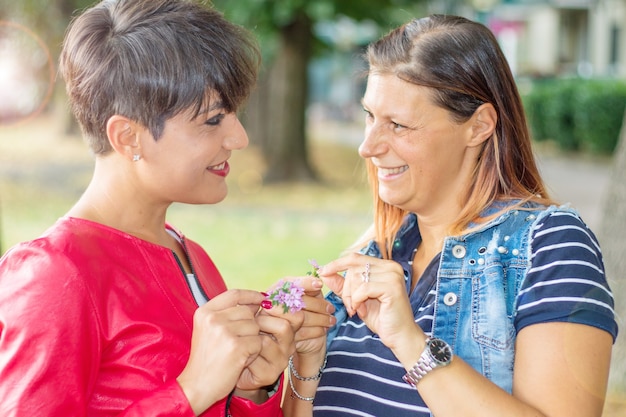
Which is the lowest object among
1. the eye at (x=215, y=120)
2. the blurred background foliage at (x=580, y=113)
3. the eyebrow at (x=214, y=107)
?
the blurred background foliage at (x=580, y=113)

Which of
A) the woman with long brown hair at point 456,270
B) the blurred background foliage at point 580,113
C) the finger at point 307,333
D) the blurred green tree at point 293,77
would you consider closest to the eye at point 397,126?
the woman with long brown hair at point 456,270

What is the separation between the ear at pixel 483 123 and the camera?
92.7 inches

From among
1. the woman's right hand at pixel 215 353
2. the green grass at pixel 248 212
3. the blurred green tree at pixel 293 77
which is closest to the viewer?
the woman's right hand at pixel 215 353

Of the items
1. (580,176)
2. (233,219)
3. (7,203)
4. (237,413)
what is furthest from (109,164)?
(580,176)

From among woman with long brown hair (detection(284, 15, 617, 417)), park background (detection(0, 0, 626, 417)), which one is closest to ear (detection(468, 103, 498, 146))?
woman with long brown hair (detection(284, 15, 617, 417))

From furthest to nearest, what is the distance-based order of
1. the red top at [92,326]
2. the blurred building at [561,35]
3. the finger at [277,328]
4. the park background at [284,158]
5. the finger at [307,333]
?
the blurred building at [561,35], the park background at [284,158], the finger at [307,333], the finger at [277,328], the red top at [92,326]

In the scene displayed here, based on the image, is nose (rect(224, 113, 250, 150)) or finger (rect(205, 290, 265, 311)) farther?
nose (rect(224, 113, 250, 150))

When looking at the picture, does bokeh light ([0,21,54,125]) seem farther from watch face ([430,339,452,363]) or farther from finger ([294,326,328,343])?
watch face ([430,339,452,363])

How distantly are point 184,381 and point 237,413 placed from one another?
0.42m

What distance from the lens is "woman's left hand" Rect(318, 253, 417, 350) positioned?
201cm

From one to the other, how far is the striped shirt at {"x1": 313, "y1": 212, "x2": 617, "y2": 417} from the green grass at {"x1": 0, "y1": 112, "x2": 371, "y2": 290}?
4508 mm

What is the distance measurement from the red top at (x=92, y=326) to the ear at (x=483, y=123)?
3.16 ft

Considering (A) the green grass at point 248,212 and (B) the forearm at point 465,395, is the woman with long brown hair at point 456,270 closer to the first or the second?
(B) the forearm at point 465,395

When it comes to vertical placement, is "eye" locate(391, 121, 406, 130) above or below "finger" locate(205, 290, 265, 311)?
above
